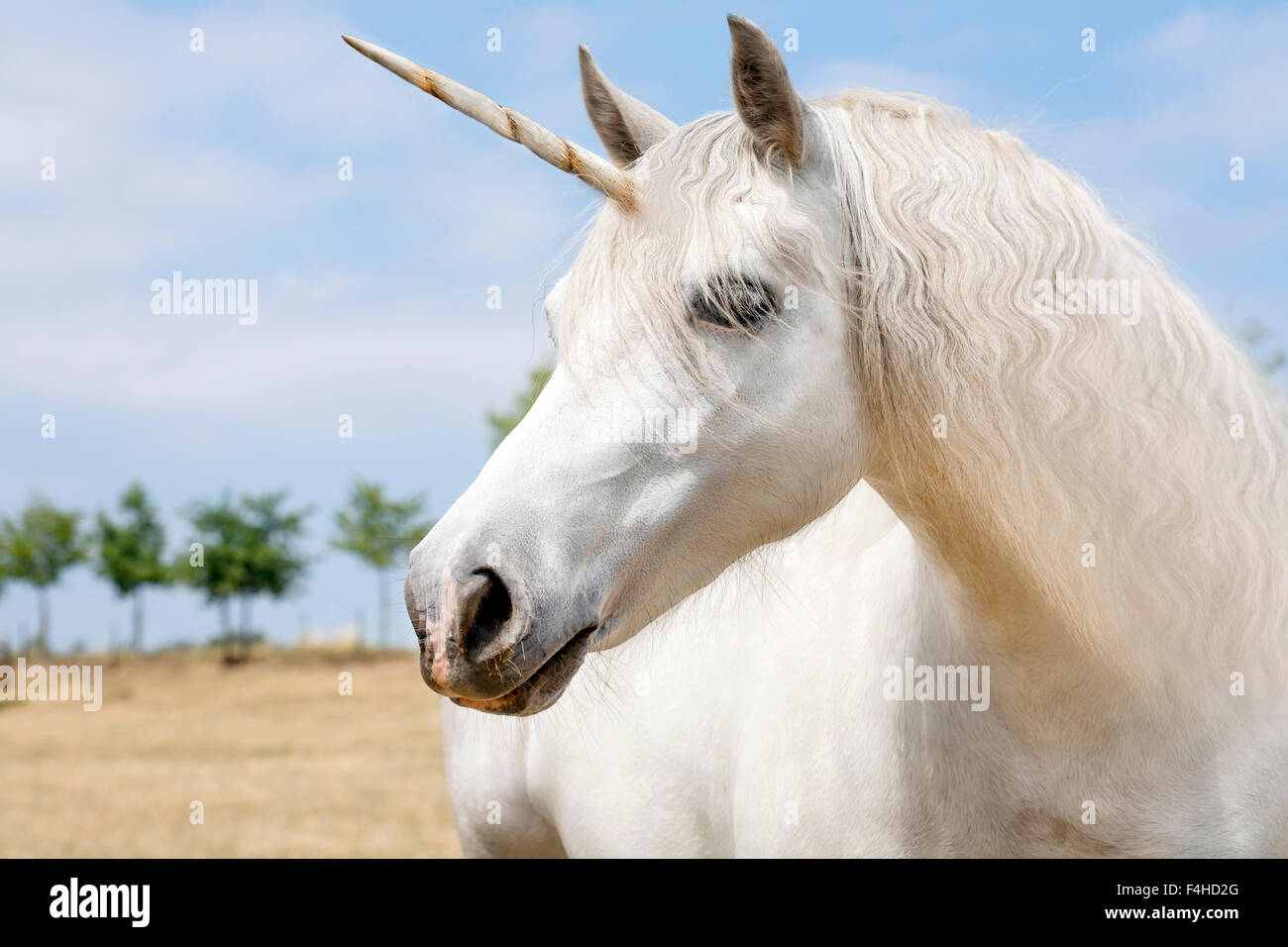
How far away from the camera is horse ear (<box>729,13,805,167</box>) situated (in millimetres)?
1912

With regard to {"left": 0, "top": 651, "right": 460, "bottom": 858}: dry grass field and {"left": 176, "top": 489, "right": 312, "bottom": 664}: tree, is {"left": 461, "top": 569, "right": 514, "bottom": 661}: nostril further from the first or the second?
{"left": 176, "top": 489, "right": 312, "bottom": 664}: tree

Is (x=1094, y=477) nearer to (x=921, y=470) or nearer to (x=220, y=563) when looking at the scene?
(x=921, y=470)

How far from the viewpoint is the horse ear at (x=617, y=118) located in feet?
7.80

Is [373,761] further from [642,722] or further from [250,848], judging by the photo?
[642,722]

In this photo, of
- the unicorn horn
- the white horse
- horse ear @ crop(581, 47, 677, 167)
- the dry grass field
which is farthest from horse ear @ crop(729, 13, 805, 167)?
the dry grass field

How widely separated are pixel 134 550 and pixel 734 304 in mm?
48150

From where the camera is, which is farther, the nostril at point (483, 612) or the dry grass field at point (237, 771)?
the dry grass field at point (237, 771)

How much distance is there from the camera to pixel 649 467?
186cm

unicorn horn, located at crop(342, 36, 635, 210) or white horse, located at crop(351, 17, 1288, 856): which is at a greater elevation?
unicorn horn, located at crop(342, 36, 635, 210)

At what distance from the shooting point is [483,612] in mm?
1736

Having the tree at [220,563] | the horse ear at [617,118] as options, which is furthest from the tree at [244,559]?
the horse ear at [617,118]

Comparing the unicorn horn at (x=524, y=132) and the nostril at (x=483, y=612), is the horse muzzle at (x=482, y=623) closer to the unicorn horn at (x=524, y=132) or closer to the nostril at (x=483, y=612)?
the nostril at (x=483, y=612)

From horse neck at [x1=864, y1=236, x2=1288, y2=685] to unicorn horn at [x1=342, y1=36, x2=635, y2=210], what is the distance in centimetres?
62

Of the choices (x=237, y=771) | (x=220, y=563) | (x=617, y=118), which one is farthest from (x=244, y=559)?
(x=617, y=118)
